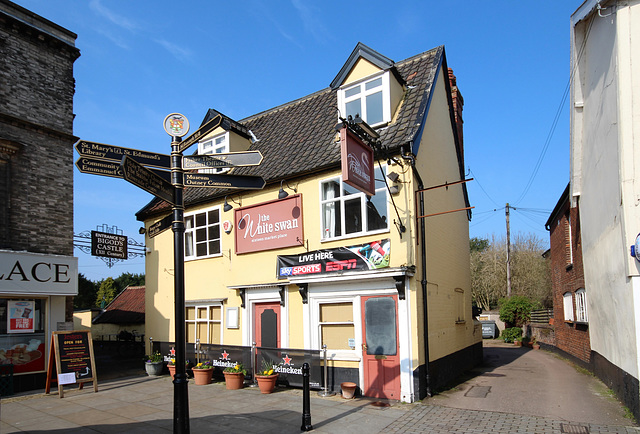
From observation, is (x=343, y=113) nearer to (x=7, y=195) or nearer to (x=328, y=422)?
(x=328, y=422)

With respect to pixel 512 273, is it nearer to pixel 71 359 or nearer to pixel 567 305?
pixel 567 305

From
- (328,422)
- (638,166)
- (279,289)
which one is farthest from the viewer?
(279,289)

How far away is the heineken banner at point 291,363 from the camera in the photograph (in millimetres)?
11203

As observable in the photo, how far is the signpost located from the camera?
5.85 meters

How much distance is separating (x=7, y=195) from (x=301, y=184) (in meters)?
8.15

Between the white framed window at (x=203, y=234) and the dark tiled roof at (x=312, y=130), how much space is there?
52 cm

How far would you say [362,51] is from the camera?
12.7 metres

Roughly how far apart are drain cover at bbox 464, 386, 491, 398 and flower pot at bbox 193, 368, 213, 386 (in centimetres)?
700

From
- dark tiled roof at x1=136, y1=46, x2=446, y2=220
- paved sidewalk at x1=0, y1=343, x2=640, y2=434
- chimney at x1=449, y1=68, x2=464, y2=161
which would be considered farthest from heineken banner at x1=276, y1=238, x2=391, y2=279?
chimney at x1=449, y1=68, x2=464, y2=161

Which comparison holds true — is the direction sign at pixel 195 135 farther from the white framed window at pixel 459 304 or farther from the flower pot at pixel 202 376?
the white framed window at pixel 459 304

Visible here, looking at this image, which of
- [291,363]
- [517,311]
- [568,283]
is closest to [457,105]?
[568,283]

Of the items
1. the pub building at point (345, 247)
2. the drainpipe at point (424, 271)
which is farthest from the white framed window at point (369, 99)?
the drainpipe at point (424, 271)

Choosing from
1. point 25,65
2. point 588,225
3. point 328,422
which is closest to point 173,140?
point 328,422

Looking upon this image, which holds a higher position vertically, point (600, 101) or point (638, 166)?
point (600, 101)
